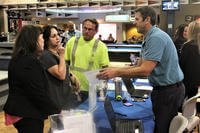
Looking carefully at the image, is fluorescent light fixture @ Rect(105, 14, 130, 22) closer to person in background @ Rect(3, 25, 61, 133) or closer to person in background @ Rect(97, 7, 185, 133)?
person in background @ Rect(97, 7, 185, 133)

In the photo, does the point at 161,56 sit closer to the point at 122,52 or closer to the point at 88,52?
the point at 88,52

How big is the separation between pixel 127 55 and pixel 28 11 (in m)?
4.25

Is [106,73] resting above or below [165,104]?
above

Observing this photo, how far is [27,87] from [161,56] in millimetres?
1144

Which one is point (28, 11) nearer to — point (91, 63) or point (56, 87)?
point (91, 63)

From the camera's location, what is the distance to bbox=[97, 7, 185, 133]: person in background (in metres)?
2.60

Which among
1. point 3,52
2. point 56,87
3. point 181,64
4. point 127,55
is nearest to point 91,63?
point 56,87

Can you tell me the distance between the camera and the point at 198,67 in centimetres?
376

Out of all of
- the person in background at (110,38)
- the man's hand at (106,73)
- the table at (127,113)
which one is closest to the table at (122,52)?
the person in background at (110,38)

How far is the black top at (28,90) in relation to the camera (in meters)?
2.43

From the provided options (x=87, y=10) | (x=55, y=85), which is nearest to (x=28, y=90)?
(x=55, y=85)

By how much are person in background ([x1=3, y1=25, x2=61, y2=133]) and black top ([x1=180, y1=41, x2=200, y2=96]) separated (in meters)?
1.88

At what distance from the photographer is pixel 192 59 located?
3727mm

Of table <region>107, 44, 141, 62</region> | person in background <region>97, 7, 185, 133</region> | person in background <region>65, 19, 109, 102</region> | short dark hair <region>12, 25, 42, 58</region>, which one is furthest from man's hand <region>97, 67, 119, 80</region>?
table <region>107, 44, 141, 62</region>
